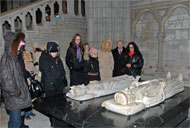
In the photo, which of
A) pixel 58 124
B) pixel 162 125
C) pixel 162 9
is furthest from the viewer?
pixel 162 9

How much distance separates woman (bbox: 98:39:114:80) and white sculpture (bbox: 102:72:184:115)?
1396 mm

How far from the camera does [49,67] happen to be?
3113 mm

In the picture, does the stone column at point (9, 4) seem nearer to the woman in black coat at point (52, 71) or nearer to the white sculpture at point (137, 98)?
the woman in black coat at point (52, 71)

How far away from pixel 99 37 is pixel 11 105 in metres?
4.64

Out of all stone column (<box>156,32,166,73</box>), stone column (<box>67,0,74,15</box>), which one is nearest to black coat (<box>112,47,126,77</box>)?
stone column (<box>156,32,166,73</box>)

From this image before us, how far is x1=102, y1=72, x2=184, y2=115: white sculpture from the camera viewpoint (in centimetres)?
239

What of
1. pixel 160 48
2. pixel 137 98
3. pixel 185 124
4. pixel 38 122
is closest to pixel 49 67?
pixel 38 122

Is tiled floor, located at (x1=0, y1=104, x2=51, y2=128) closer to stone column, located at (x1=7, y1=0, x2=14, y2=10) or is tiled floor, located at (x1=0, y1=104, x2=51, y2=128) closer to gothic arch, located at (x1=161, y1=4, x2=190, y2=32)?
gothic arch, located at (x1=161, y1=4, x2=190, y2=32)

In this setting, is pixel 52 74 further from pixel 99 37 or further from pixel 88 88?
pixel 99 37

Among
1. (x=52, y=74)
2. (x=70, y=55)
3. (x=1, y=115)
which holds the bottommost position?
(x=1, y=115)

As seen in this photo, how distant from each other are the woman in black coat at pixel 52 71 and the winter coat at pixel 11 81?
2.24ft

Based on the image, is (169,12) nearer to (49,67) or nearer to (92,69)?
(92,69)

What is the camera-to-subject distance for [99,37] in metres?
6.61

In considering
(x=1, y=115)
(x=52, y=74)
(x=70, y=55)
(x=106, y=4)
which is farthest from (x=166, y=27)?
(x=1, y=115)
